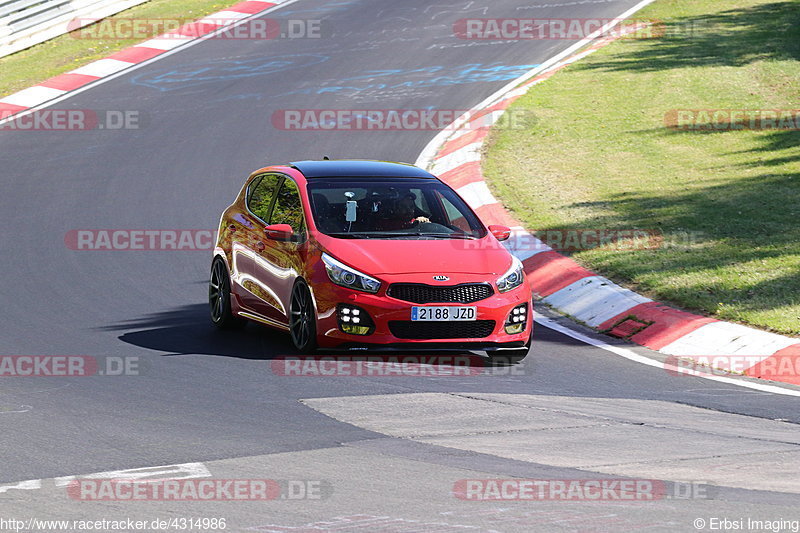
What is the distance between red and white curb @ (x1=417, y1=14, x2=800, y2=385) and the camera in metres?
10.7

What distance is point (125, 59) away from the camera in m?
26.5

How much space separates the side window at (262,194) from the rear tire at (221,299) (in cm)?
65

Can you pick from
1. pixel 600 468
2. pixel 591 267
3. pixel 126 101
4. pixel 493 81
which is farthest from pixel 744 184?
pixel 126 101

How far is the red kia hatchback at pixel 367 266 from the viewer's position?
1043 cm

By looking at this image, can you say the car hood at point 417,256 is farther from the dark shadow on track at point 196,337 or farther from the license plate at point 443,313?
the dark shadow on track at point 196,337

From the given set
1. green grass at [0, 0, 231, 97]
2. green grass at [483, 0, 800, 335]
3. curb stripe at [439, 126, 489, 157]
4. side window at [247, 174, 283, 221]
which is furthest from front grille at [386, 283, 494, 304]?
green grass at [0, 0, 231, 97]

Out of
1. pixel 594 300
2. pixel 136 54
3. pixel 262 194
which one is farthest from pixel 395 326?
pixel 136 54

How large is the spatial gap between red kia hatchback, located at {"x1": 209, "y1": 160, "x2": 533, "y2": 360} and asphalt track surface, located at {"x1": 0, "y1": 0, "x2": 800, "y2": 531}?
0.47 meters

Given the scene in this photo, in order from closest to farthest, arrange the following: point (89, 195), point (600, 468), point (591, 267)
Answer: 1. point (600, 468)
2. point (591, 267)
3. point (89, 195)

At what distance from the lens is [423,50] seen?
2634 centimetres

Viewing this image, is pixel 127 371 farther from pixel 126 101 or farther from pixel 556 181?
pixel 126 101

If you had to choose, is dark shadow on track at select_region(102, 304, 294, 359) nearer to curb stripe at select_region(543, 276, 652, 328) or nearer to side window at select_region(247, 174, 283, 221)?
side window at select_region(247, 174, 283, 221)

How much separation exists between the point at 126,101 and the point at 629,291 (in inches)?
526

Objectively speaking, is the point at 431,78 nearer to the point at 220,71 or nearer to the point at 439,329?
the point at 220,71
